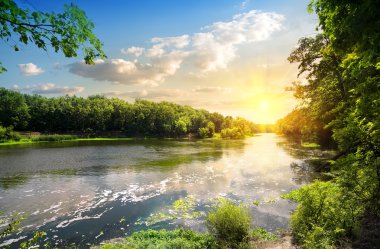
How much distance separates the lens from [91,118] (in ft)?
449

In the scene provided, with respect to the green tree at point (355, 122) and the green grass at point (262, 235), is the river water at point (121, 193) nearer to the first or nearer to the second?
the green grass at point (262, 235)

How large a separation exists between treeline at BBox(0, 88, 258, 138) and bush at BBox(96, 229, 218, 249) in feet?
393

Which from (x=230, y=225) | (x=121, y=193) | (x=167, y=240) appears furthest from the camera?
(x=121, y=193)

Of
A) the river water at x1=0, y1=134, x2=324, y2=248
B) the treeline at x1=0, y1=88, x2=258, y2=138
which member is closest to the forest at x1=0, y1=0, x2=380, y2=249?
the river water at x1=0, y1=134, x2=324, y2=248

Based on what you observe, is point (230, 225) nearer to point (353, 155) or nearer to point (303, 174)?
point (353, 155)

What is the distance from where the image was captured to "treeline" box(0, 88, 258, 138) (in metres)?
126

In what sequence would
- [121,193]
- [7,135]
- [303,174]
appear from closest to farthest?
[121,193]
[303,174]
[7,135]

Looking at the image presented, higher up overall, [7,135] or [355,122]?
[355,122]

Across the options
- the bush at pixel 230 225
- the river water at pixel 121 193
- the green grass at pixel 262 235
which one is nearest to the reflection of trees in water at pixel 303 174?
the river water at pixel 121 193

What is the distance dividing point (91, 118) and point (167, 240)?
437 feet

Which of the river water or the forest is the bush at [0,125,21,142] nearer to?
the river water

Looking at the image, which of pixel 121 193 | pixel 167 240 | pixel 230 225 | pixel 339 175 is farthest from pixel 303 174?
pixel 167 240

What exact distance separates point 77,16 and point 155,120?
480 feet

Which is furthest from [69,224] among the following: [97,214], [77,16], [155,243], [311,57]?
[311,57]
